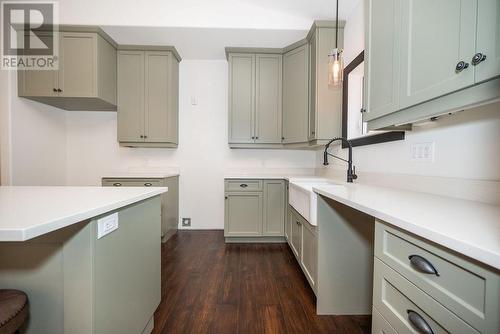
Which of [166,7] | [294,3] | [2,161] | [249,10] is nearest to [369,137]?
[294,3]

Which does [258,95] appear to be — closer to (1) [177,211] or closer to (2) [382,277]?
(1) [177,211]

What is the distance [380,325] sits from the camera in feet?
2.84

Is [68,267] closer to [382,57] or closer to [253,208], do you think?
[382,57]

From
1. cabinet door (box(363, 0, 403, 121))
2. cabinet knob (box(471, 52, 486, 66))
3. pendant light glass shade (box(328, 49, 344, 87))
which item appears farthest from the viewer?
pendant light glass shade (box(328, 49, 344, 87))

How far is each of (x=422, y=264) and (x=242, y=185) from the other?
2.18 m

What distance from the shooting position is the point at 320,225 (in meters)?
1.46

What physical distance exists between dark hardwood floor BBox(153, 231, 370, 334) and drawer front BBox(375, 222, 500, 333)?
96 cm

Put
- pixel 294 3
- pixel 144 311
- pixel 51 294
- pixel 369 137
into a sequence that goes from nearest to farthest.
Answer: pixel 51 294, pixel 144 311, pixel 369 137, pixel 294 3

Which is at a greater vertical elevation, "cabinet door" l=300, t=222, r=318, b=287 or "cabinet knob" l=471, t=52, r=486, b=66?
"cabinet knob" l=471, t=52, r=486, b=66

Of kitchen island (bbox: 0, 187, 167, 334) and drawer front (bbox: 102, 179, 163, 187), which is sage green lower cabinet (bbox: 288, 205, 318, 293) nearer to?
kitchen island (bbox: 0, 187, 167, 334)

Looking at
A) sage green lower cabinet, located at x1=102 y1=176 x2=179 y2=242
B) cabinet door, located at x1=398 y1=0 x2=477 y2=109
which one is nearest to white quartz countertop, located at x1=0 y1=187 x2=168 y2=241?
cabinet door, located at x1=398 y1=0 x2=477 y2=109

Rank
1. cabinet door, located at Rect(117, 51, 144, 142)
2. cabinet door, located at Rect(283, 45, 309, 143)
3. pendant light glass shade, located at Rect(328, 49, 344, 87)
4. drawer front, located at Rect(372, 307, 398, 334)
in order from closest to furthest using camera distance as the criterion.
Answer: drawer front, located at Rect(372, 307, 398, 334) → pendant light glass shade, located at Rect(328, 49, 344, 87) → cabinet door, located at Rect(283, 45, 309, 143) → cabinet door, located at Rect(117, 51, 144, 142)

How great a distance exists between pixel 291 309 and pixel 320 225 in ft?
2.17

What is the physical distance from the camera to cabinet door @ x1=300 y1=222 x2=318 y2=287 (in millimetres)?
1562
